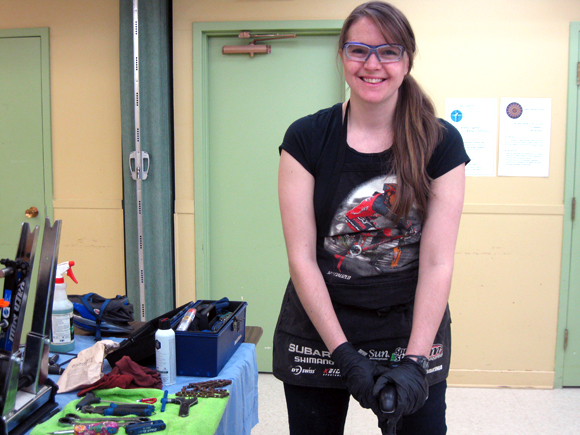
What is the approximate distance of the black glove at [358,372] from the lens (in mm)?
1024

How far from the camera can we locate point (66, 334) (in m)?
1.44

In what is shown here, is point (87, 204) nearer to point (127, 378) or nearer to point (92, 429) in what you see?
point (127, 378)

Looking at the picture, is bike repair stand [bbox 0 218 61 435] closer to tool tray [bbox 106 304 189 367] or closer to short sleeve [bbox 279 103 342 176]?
tool tray [bbox 106 304 189 367]

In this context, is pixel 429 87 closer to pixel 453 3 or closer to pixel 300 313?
pixel 453 3

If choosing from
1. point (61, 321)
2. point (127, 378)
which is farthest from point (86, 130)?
point (127, 378)

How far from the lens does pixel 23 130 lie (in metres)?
3.01

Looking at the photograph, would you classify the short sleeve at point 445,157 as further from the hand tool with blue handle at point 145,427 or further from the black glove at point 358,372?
the hand tool with blue handle at point 145,427

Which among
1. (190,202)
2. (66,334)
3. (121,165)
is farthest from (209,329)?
(121,165)

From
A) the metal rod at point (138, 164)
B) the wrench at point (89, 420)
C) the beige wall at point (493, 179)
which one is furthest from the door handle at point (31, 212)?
the wrench at point (89, 420)

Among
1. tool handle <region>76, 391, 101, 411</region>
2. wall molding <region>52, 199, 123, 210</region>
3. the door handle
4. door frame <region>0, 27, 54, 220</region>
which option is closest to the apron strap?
tool handle <region>76, 391, 101, 411</region>

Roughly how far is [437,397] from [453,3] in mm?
2383

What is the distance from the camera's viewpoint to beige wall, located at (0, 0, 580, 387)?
2773 mm

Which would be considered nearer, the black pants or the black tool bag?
the black pants

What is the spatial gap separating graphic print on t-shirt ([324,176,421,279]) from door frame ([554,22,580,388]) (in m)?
2.10
